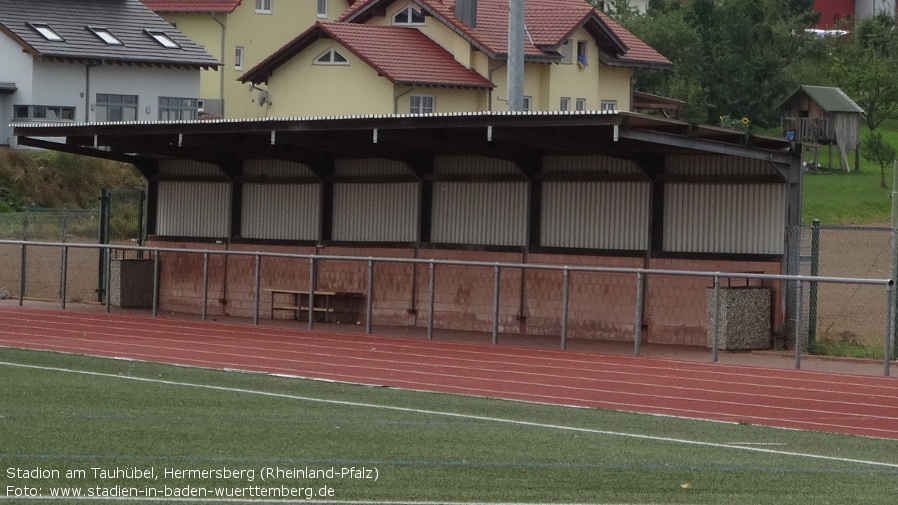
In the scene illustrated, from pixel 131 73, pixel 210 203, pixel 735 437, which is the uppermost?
pixel 131 73

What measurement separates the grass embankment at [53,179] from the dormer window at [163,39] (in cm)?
820

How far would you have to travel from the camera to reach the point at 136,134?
2539 centimetres

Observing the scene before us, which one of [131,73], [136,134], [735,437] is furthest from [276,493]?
[131,73]

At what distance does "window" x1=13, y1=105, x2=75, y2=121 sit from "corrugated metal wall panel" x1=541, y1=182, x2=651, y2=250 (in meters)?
33.0

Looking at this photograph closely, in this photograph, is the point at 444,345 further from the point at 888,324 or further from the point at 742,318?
the point at 888,324

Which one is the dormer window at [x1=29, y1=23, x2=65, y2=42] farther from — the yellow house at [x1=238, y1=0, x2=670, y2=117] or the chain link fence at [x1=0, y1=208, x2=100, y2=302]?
the chain link fence at [x1=0, y1=208, x2=100, y2=302]

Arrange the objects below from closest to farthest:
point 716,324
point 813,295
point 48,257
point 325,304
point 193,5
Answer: point 716,324, point 813,295, point 325,304, point 48,257, point 193,5

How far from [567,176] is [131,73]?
34490 mm

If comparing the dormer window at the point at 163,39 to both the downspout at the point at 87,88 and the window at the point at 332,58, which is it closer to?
the downspout at the point at 87,88

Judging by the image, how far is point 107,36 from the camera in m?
55.0

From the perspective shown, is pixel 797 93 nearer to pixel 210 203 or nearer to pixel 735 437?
pixel 210 203

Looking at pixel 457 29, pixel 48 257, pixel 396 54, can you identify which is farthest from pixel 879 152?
pixel 48 257

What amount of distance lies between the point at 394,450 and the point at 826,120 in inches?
2072

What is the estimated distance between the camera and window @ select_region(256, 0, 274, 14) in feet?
222
